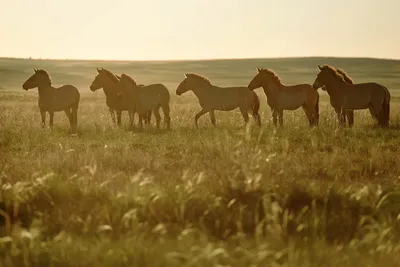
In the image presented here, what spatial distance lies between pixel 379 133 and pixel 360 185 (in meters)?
6.52

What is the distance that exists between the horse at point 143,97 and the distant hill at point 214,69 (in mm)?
62403

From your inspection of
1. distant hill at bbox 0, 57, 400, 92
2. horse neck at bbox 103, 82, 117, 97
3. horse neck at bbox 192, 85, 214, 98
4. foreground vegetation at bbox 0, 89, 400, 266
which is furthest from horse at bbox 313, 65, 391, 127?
distant hill at bbox 0, 57, 400, 92

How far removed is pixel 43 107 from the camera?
16469 millimetres

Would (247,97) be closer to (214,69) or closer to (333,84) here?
(333,84)

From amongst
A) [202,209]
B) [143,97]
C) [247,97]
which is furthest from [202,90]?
[202,209]

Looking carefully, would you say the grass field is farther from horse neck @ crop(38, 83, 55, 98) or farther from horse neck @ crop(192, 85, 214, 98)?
horse neck @ crop(192, 85, 214, 98)

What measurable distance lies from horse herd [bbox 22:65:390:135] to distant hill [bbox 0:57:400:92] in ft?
205

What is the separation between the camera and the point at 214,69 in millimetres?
116438

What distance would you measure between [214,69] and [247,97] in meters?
100

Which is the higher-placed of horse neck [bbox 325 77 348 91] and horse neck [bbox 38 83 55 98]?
horse neck [bbox 325 77 348 91]

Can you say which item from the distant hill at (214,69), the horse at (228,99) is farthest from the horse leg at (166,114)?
the distant hill at (214,69)

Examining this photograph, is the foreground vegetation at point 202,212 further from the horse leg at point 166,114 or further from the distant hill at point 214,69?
the distant hill at point 214,69

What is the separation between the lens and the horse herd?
16156mm

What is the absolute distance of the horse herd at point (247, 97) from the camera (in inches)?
636
